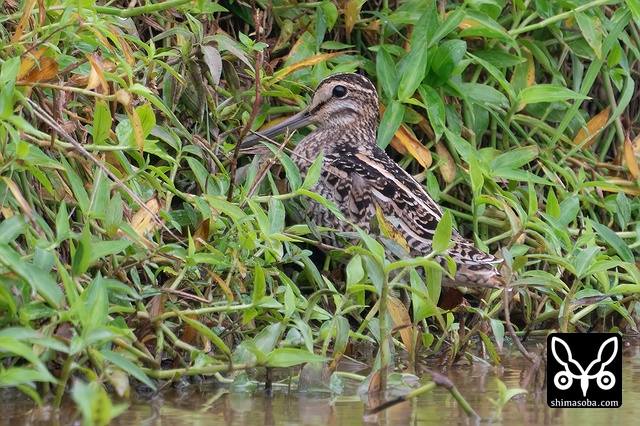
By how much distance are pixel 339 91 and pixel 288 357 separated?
2.33 m

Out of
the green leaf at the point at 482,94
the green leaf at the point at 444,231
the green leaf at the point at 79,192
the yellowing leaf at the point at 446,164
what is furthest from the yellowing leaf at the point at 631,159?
the green leaf at the point at 79,192

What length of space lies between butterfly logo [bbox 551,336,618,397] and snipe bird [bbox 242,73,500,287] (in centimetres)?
51

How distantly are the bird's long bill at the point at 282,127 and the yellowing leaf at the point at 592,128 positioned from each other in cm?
151

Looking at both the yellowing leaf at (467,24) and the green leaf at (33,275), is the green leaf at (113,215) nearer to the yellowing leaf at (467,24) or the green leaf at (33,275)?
the green leaf at (33,275)

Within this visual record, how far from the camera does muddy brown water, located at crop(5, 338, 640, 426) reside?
3283 mm

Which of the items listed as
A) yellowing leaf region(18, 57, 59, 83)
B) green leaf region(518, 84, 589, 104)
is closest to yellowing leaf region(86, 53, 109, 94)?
yellowing leaf region(18, 57, 59, 83)

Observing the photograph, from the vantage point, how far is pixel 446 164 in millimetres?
5359

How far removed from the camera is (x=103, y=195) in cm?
355

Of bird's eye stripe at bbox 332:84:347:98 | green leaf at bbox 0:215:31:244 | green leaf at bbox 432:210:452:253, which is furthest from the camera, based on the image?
bird's eye stripe at bbox 332:84:347:98

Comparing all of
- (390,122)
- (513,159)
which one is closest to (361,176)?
(390,122)

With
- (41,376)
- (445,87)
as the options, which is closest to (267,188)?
(445,87)

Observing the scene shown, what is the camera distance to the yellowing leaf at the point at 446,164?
210 inches

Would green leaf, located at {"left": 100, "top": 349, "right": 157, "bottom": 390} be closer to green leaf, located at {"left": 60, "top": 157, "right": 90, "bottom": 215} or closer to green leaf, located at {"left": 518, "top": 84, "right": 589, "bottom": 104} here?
green leaf, located at {"left": 60, "top": 157, "right": 90, "bottom": 215}

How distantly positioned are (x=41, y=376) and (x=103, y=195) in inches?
32.2
